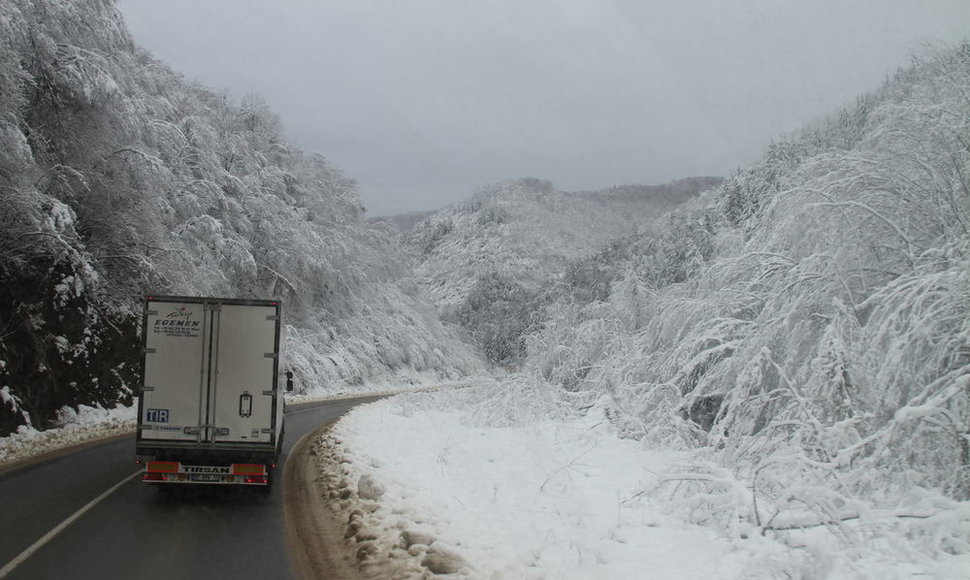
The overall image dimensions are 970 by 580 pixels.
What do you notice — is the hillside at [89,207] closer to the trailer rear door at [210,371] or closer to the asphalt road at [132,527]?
the asphalt road at [132,527]

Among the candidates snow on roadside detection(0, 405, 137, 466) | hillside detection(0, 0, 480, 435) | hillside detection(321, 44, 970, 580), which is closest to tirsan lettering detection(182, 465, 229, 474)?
hillside detection(321, 44, 970, 580)

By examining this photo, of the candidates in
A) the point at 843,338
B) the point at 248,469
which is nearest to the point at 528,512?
the point at 843,338

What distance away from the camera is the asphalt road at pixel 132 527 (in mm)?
6578

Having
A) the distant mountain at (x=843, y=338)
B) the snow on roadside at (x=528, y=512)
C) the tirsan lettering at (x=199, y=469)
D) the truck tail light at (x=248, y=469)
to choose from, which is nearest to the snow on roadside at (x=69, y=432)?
the tirsan lettering at (x=199, y=469)

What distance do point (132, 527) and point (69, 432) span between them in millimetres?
11087

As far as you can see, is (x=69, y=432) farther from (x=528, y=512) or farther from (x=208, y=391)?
(x=528, y=512)

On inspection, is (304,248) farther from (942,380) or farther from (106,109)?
(942,380)

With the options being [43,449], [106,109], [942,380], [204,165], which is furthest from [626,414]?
[204,165]

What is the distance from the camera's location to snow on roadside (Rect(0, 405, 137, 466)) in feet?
46.0

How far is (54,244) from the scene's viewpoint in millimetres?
16484

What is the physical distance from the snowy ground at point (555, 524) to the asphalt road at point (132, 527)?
1.14 meters

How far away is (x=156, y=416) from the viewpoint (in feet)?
32.0

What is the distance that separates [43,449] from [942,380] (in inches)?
628

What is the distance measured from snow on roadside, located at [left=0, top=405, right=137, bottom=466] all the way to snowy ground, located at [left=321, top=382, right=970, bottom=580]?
615cm
